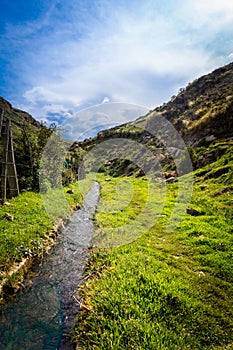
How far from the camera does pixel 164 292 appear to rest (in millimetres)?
6383

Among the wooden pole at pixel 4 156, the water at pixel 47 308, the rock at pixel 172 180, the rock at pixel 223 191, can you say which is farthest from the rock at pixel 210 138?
the wooden pole at pixel 4 156

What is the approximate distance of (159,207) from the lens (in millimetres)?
16922

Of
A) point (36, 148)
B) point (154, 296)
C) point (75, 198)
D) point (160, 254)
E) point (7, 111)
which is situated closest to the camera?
point (154, 296)

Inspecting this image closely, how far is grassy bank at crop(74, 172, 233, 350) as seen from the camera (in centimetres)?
505

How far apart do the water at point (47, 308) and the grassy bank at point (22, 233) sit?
65 centimetres

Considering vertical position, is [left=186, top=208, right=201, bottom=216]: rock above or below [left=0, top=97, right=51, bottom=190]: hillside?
below

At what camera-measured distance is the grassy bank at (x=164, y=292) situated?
16.6 feet

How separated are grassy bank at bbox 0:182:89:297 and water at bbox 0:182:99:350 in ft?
2.12

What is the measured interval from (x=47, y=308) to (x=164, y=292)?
13.1 ft

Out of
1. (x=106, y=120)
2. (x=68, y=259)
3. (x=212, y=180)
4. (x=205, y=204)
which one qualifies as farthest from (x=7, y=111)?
(x=212, y=180)

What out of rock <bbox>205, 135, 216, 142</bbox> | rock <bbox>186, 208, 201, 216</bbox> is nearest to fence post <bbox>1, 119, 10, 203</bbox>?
rock <bbox>186, 208, 201, 216</bbox>

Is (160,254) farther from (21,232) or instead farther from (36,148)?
(36,148)

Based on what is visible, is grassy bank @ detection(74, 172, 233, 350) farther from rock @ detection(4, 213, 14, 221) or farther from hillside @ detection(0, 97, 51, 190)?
hillside @ detection(0, 97, 51, 190)

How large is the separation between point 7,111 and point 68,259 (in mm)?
12520
